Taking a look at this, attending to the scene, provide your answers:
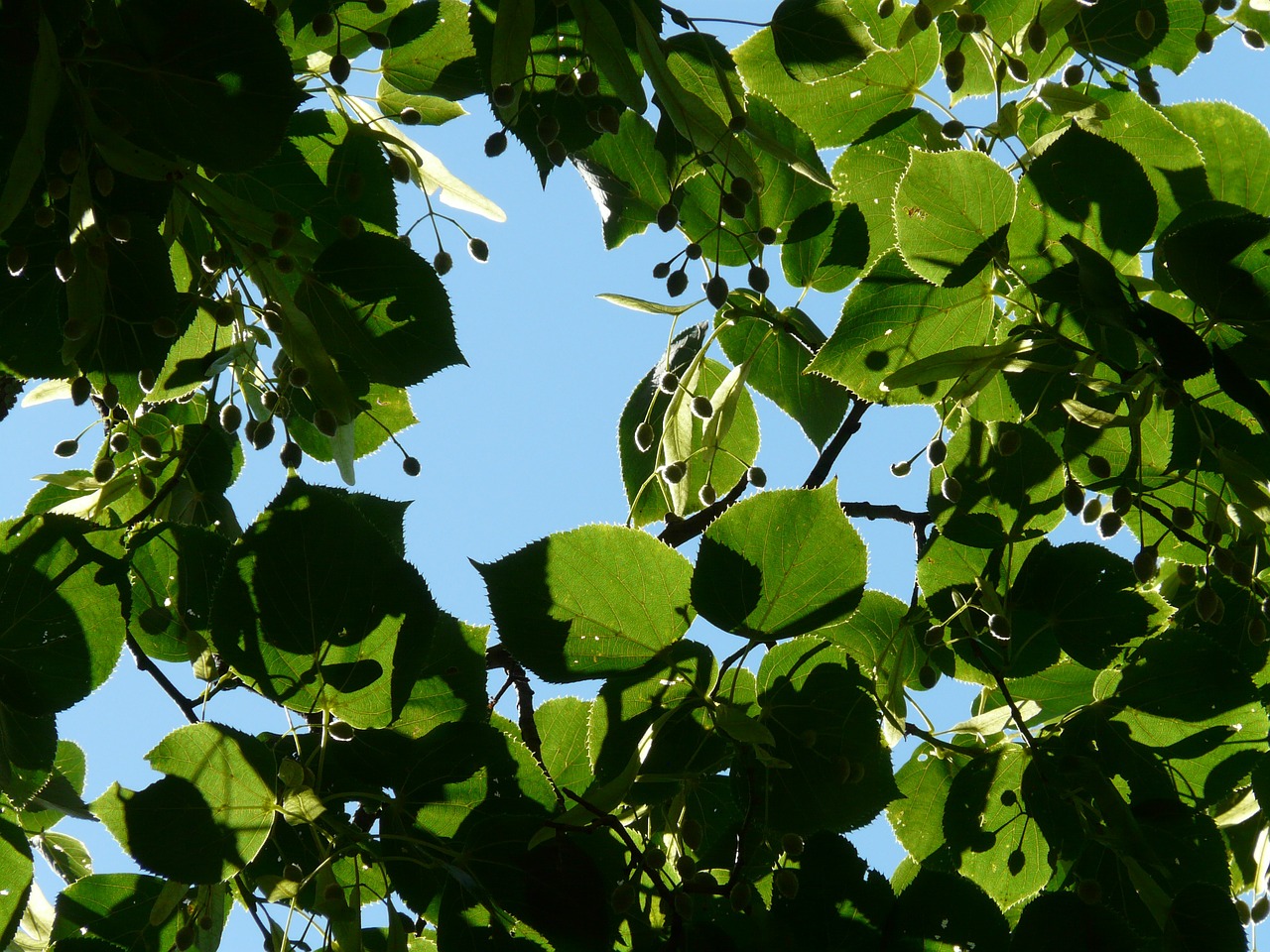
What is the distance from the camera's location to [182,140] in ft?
4.06

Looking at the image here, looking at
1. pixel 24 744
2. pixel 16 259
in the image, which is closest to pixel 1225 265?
pixel 16 259

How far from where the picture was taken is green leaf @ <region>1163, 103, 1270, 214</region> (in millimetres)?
1490

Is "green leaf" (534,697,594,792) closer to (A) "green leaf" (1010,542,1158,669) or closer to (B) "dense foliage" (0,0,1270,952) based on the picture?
(B) "dense foliage" (0,0,1270,952)

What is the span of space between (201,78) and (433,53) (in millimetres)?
463

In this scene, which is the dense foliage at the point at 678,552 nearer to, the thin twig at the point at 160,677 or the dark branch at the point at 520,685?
the thin twig at the point at 160,677

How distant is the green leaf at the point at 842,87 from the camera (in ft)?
5.26

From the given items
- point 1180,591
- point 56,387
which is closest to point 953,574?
point 1180,591

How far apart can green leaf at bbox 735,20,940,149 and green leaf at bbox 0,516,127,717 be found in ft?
3.79

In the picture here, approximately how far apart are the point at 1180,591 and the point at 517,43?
3.82ft

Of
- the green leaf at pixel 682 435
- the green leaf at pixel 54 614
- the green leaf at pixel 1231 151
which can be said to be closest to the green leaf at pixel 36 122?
the green leaf at pixel 54 614

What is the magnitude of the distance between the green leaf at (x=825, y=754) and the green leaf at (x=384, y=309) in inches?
25.6

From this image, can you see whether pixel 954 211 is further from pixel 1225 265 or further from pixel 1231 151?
pixel 1231 151

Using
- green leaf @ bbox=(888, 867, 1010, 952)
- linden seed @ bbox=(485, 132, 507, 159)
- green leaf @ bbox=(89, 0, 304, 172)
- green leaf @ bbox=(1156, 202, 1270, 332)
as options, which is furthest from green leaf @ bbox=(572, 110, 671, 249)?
green leaf @ bbox=(888, 867, 1010, 952)

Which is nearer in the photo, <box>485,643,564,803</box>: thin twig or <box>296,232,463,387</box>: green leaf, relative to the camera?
<box>296,232,463,387</box>: green leaf
